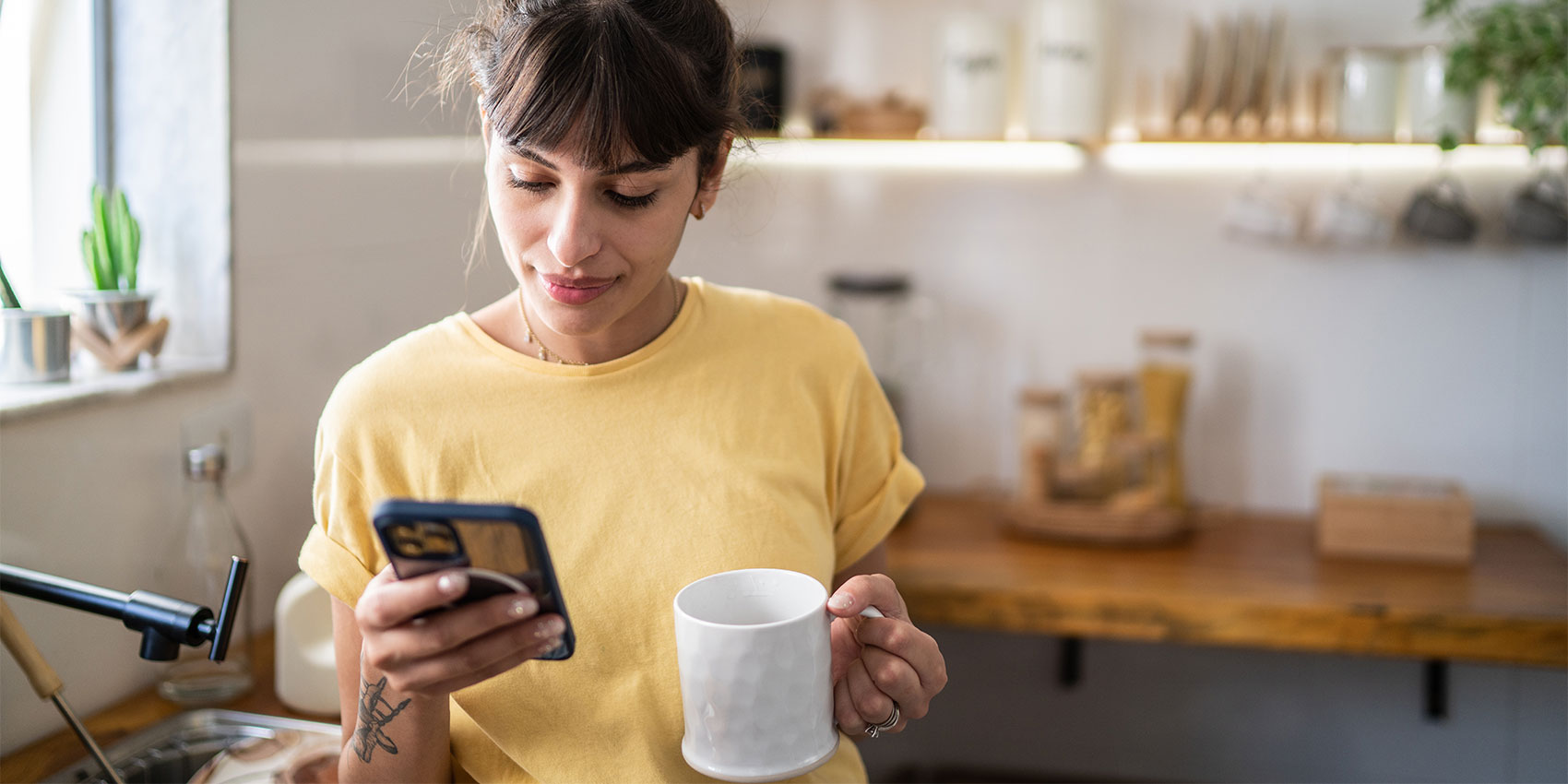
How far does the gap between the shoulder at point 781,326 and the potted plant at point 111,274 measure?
671 millimetres

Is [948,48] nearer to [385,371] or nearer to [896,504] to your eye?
[896,504]

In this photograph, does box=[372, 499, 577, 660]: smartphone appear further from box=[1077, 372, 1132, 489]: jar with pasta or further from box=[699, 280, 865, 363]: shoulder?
box=[1077, 372, 1132, 489]: jar with pasta

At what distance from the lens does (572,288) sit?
84 cm

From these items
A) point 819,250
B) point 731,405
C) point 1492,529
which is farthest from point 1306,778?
point 731,405

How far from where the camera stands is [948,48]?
7.20 ft

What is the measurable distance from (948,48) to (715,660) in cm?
172

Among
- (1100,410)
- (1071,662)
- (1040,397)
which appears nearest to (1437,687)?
(1071,662)

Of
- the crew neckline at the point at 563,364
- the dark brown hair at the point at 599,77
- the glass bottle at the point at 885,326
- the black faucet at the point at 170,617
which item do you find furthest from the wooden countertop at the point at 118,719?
the glass bottle at the point at 885,326

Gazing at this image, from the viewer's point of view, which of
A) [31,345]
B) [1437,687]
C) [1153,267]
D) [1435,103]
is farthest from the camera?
[1153,267]

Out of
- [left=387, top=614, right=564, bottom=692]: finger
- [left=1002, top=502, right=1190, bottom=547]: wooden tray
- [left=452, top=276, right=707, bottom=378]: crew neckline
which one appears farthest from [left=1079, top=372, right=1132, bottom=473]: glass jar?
[left=387, top=614, right=564, bottom=692]: finger

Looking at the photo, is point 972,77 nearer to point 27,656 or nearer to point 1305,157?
point 1305,157

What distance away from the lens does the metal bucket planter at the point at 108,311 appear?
4.22ft

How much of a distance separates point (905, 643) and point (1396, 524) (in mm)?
1486

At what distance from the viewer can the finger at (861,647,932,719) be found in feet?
2.67
